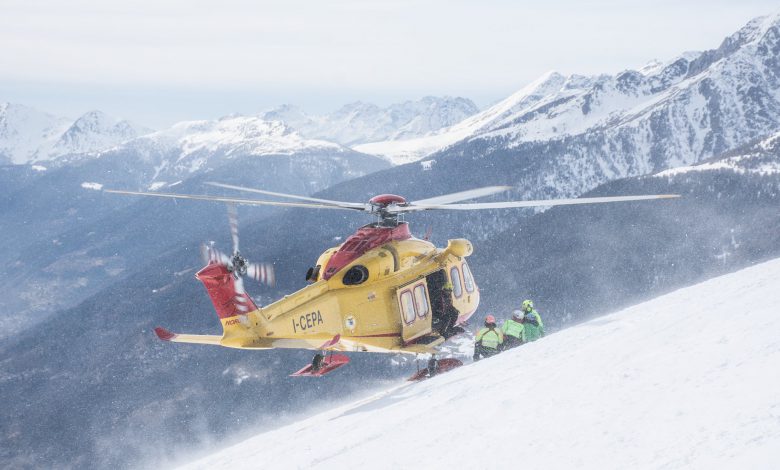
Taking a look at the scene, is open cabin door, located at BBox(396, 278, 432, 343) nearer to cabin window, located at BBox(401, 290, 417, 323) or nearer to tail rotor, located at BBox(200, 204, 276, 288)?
cabin window, located at BBox(401, 290, 417, 323)

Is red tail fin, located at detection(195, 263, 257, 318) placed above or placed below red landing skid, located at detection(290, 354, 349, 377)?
above

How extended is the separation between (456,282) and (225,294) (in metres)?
9.07

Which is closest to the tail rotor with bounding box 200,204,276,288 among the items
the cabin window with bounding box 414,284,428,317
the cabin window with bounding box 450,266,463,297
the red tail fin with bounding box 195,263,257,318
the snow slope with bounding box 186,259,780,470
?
the red tail fin with bounding box 195,263,257,318

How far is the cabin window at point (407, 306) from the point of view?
2292 cm

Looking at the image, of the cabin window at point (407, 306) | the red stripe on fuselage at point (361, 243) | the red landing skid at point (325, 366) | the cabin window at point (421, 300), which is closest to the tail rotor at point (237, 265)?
the red stripe on fuselage at point (361, 243)

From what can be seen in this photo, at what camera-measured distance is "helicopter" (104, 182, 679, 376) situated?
20.3 metres

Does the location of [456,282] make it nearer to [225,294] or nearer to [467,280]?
[467,280]

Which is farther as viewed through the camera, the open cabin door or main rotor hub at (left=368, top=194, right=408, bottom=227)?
the open cabin door

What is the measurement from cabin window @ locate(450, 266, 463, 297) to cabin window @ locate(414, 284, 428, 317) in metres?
1.37

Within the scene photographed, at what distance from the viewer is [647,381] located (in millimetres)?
8945

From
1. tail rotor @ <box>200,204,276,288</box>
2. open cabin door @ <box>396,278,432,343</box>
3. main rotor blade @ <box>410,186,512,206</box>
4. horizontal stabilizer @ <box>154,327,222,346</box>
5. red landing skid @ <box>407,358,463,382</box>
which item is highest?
main rotor blade @ <box>410,186,512,206</box>

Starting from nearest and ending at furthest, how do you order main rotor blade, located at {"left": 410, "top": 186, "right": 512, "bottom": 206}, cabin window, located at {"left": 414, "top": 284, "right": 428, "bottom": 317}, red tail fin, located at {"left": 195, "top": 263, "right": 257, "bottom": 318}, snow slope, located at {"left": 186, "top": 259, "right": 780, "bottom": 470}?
snow slope, located at {"left": 186, "top": 259, "right": 780, "bottom": 470}, main rotor blade, located at {"left": 410, "top": 186, "right": 512, "bottom": 206}, red tail fin, located at {"left": 195, "top": 263, "right": 257, "bottom": 318}, cabin window, located at {"left": 414, "top": 284, "right": 428, "bottom": 317}

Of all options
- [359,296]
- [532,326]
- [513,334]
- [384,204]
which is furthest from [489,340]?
[384,204]

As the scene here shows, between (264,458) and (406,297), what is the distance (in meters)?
10.1
